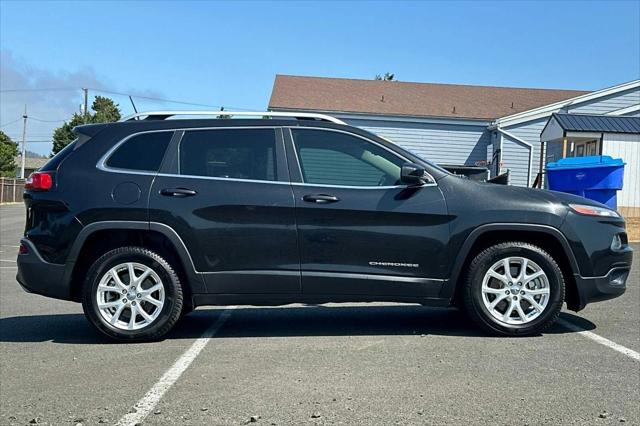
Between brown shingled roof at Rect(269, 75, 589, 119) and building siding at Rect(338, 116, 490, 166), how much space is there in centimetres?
42

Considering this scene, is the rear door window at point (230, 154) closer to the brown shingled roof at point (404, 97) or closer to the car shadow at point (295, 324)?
the car shadow at point (295, 324)

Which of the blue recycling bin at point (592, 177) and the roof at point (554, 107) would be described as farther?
the roof at point (554, 107)

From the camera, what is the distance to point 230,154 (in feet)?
18.0

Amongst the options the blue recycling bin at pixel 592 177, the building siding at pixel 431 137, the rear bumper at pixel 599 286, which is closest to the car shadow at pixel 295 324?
the rear bumper at pixel 599 286

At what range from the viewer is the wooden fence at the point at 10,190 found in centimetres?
3933

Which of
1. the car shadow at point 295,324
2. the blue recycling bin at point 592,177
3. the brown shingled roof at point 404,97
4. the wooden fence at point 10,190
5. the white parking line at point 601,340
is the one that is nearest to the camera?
the white parking line at point 601,340

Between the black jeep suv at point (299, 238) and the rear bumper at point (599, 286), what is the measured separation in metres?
0.01

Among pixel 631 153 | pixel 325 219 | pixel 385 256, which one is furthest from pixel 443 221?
pixel 631 153

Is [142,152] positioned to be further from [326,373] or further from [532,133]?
[532,133]

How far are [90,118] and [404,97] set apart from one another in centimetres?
3469

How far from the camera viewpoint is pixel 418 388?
418 centimetres

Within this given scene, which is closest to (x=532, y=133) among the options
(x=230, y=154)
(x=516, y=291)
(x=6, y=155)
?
(x=516, y=291)

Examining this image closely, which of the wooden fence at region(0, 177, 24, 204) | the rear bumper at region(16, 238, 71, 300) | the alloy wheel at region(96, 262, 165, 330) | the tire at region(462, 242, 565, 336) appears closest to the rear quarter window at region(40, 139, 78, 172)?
the rear bumper at region(16, 238, 71, 300)

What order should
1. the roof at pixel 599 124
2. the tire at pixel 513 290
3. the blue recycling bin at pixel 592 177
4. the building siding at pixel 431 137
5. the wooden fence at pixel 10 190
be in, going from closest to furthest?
the tire at pixel 513 290 → the blue recycling bin at pixel 592 177 → the roof at pixel 599 124 → the building siding at pixel 431 137 → the wooden fence at pixel 10 190
